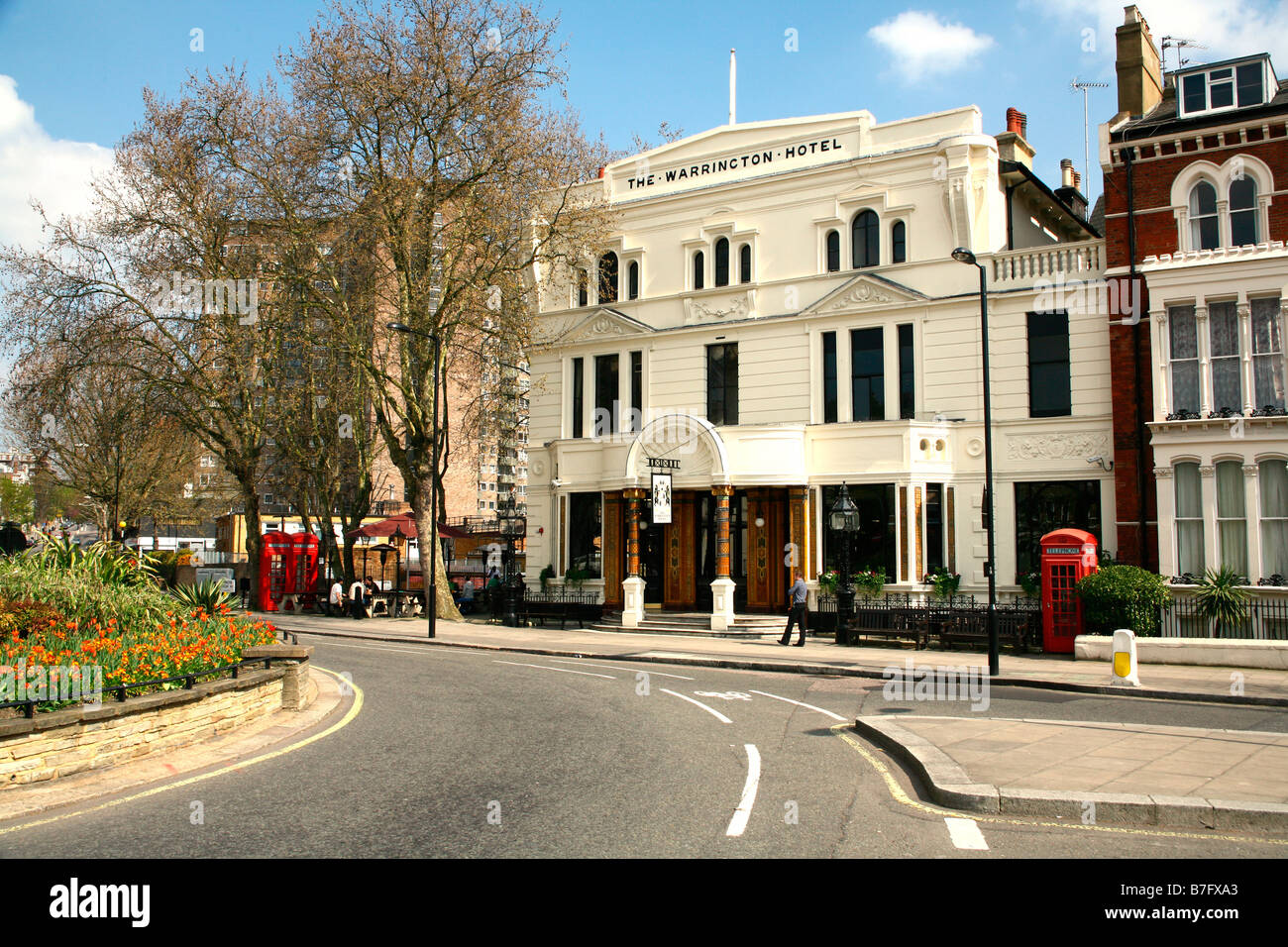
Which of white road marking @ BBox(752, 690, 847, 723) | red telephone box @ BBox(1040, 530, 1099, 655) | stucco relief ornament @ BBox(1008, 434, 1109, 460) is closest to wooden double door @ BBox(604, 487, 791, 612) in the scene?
stucco relief ornament @ BBox(1008, 434, 1109, 460)

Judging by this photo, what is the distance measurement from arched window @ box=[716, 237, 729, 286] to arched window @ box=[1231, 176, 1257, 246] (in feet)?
46.5

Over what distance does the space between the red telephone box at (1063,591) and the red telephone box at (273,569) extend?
93.6ft

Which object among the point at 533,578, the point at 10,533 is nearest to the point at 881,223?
the point at 533,578

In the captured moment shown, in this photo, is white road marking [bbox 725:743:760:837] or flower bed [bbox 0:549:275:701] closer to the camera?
white road marking [bbox 725:743:760:837]

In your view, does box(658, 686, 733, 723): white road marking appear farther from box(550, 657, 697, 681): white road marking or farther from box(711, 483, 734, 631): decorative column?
box(711, 483, 734, 631): decorative column

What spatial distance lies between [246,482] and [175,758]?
99.0 feet

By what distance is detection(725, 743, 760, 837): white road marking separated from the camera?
698cm

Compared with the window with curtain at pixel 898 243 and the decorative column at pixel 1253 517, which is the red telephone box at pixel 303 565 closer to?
the window with curtain at pixel 898 243

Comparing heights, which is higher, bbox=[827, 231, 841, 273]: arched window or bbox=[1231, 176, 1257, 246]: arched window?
bbox=[827, 231, 841, 273]: arched window

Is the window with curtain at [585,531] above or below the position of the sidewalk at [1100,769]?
above

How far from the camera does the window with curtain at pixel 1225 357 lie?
73.9 ft

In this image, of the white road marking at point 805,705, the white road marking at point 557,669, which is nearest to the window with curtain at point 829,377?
the white road marking at point 557,669

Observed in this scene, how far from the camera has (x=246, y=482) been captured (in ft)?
124

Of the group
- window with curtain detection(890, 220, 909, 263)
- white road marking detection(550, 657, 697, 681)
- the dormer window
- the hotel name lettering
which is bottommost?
white road marking detection(550, 657, 697, 681)
